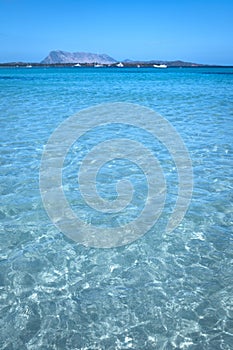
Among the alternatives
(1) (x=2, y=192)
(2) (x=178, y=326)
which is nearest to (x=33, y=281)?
(2) (x=178, y=326)

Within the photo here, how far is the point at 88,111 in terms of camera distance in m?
26.3

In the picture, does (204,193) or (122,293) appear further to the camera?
(204,193)

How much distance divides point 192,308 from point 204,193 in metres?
5.40

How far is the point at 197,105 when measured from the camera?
30.5m

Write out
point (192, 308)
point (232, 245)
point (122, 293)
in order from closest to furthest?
point (192, 308) → point (122, 293) → point (232, 245)

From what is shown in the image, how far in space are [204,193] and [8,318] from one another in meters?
7.50

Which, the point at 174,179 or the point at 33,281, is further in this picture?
the point at 174,179

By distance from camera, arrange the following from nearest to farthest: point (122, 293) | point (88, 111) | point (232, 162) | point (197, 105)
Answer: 1. point (122, 293)
2. point (232, 162)
3. point (88, 111)
4. point (197, 105)

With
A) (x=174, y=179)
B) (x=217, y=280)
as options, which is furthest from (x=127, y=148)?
(x=217, y=280)

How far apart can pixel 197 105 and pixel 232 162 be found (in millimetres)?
18168

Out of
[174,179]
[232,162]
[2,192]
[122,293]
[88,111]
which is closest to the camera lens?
[122,293]

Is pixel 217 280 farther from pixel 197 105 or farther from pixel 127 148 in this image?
pixel 197 105

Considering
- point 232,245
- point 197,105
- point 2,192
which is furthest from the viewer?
point 197,105

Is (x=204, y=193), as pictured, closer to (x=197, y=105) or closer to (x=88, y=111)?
(x=88, y=111)
